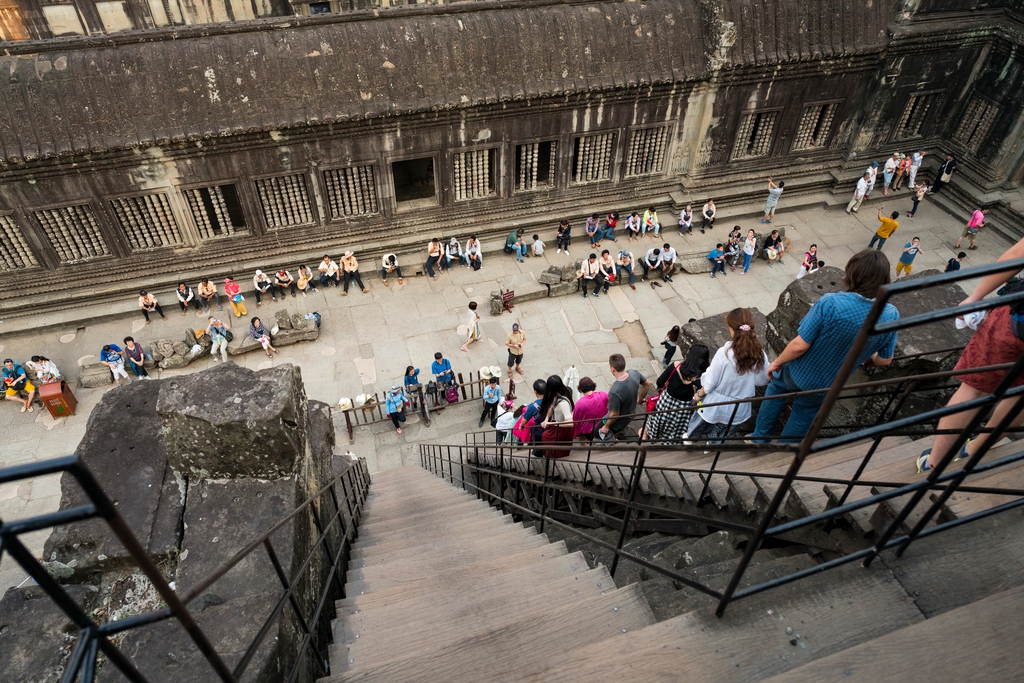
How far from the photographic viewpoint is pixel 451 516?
5535 millimetres

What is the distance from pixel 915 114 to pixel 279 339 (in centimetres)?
1623

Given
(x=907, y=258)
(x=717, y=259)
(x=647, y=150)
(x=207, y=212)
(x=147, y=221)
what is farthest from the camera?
(x=647, y=150)

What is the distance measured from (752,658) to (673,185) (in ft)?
45.9

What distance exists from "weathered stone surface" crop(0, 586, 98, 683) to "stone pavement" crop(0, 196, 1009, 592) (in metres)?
6.56

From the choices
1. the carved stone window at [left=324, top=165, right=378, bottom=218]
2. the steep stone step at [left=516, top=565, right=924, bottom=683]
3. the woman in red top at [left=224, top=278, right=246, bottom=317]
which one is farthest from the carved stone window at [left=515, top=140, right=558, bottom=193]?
the steep stone step at [left=516, top=565, right=924, bottom=683]

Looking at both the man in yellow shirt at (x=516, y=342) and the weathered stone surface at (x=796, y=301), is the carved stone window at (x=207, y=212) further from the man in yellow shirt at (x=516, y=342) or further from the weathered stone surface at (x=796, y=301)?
the weathered stone surface at (x=796, y=301)

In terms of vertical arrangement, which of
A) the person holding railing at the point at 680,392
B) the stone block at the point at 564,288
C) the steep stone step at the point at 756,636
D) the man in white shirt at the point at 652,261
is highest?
the steep stone step at the point at 756,636

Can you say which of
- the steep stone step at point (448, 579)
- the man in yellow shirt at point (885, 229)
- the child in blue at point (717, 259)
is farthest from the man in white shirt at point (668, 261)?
the steep stone step at point (448, 579)

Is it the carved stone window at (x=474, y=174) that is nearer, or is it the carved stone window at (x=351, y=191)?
the carved stone window at (x=351, y=191)

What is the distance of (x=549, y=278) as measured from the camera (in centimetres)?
1301

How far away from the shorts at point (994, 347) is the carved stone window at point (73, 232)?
1311 cm

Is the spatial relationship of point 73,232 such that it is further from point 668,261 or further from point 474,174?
point 668,261

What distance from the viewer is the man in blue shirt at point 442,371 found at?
10.5 meters

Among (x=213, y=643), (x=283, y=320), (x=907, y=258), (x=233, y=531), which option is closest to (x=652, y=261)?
(x=907, y=258)
